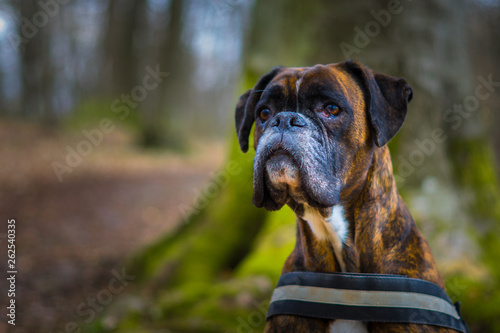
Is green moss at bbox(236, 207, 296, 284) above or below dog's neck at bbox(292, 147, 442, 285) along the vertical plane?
below

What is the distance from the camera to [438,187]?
486 centimetres

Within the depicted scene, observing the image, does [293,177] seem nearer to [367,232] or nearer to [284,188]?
[284,188]

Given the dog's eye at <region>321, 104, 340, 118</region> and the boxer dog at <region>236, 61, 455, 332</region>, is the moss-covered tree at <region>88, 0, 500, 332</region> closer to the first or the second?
the boxer dog at <region>236, 61, 455, 332</region>

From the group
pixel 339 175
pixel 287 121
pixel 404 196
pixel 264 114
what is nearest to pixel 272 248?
pixel 404 196

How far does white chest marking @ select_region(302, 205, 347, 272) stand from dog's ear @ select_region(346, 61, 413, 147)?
1.61ft

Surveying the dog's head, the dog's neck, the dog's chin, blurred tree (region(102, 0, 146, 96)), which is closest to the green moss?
the dog's neck

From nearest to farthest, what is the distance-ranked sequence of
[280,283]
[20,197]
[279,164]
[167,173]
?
[279,164], [280,283], [20,197], [167,173]

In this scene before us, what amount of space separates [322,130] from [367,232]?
62 cm

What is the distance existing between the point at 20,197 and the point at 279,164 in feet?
29.4

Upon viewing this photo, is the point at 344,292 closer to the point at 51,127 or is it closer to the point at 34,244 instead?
the point at 34,244

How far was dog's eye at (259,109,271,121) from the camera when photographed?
8.93ft

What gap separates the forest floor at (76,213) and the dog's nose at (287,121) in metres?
3.86

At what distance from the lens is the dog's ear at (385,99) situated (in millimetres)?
2559

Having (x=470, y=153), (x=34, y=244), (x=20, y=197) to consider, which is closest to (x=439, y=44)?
(x=470, y=153)
